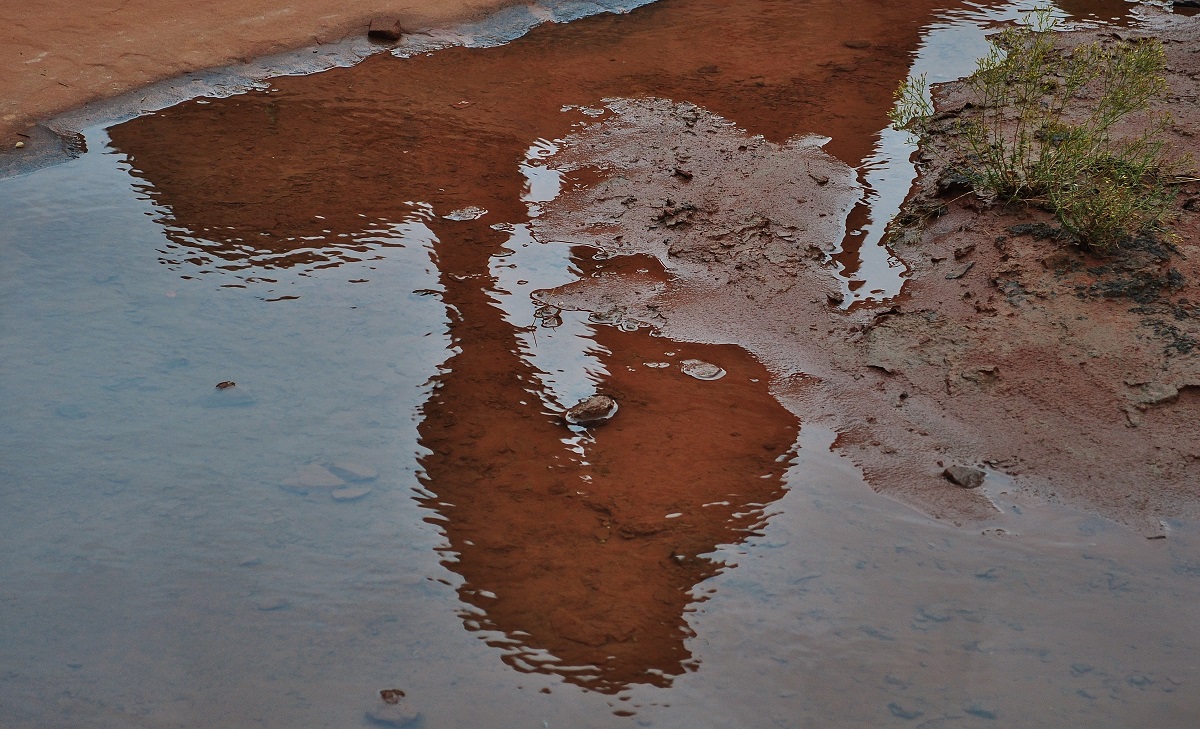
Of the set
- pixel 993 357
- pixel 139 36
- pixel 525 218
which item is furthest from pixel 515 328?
pixel 139 36

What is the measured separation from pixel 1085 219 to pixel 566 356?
2.38 meters

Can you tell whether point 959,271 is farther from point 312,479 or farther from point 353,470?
point 312,479

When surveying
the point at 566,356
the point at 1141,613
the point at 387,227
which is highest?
the point at 387,227

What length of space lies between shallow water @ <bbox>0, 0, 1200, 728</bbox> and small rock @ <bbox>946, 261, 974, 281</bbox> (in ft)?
1.08

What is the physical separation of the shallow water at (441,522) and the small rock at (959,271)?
1.08ft

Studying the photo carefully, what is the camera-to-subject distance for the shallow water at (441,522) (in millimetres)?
2314

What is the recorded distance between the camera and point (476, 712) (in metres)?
2.25

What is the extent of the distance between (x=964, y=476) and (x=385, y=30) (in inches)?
207

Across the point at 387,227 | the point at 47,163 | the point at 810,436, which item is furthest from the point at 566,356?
the point at 47,163

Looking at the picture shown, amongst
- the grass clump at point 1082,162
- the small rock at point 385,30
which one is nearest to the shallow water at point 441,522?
the grass clump at point 1082,162

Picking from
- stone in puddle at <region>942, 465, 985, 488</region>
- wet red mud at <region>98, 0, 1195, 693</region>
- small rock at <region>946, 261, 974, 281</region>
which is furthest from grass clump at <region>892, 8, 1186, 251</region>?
stone in puddle at <region>942, 465, 985, 488</region>

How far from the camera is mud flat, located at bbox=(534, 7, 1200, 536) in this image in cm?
311

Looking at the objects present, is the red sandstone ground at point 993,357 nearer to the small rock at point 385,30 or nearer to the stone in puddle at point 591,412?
the stone in puddle at point 591,412

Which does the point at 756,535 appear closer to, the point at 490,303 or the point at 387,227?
the point at 490,303
